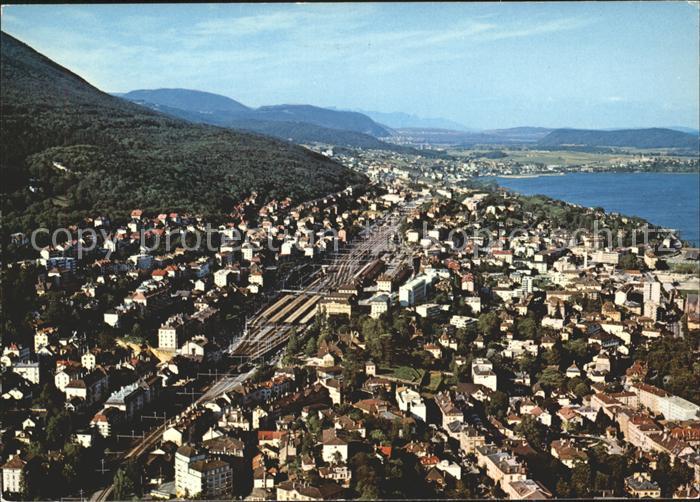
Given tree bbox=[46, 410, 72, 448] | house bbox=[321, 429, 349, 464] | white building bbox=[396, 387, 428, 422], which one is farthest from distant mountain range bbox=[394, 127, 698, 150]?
tree bbox=[46, 410, 72, 448]

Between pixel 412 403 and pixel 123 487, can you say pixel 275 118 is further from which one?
pixel 123 487

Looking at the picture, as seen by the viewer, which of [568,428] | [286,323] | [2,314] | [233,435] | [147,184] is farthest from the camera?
[147,184]

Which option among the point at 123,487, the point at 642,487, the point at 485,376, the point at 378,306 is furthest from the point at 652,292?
the point at 123,487

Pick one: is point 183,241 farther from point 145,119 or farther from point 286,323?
point 145,119

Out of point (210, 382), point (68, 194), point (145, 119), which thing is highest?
point (145, 119)

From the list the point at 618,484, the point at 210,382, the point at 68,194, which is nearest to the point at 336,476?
the point at 618,484

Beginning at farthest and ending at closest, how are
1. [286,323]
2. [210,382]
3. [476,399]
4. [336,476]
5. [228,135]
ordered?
[228,135] → [286,323] → [210,382] → [476,399] → [336,476]
